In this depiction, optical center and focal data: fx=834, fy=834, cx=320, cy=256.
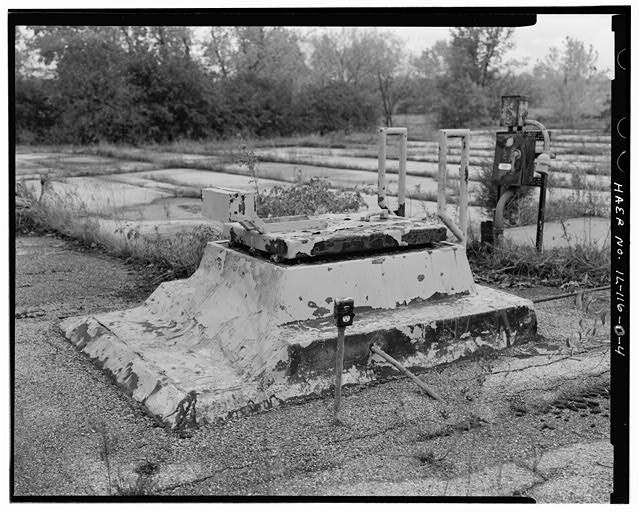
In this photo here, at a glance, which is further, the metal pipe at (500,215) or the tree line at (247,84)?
the tree line at (247,84)

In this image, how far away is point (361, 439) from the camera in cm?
334

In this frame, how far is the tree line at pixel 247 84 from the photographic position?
1997 centimetres

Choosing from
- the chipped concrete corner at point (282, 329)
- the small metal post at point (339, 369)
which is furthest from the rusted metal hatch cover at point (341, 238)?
the small metal post at point (339, 369)

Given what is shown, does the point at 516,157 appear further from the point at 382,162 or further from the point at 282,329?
the point at 282,329

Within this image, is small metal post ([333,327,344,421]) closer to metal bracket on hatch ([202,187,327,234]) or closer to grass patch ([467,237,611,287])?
metal bracket on hatch ([202,187,327,234])

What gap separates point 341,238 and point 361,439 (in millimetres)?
1058

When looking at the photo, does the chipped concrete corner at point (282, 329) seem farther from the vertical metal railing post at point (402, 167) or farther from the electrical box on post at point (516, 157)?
the electrical box on post at point (516, 157)

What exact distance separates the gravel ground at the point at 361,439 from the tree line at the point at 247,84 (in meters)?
14.6

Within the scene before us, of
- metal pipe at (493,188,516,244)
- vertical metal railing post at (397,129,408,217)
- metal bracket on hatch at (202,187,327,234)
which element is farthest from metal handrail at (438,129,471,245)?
metal pipe at (493,188,516,244)

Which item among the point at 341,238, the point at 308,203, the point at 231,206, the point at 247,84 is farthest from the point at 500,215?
the point at 247,84

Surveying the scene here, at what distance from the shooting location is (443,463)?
10.3 feet

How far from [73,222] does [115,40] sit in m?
13.5

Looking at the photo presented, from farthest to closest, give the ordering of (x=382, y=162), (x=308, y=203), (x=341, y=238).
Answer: (x=308, y=203) → (x=382, y=162) → (x=341, y=238)

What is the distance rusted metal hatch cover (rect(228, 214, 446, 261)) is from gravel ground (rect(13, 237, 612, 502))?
66 cm
